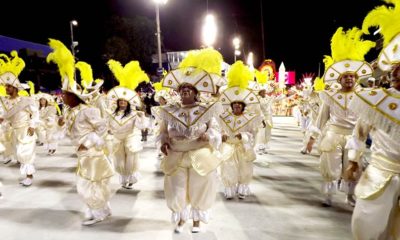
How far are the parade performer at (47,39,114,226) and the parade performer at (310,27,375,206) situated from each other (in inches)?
→ 125

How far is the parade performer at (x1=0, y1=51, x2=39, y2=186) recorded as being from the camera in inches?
268

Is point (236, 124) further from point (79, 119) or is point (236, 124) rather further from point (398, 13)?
point (398, 13)

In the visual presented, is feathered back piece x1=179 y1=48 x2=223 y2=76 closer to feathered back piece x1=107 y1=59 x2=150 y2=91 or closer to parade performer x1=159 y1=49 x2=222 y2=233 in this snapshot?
parade performer x1=159 y1=49 x2=222 y2=233

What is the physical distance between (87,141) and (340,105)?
12.1 ft

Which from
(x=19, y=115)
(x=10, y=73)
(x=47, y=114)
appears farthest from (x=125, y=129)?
(x=47, y=114)

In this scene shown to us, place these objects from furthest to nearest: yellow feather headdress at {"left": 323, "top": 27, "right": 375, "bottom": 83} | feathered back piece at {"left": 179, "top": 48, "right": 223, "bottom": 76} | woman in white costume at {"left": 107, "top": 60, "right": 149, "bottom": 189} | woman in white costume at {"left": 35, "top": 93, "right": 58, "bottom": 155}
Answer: woman in white costume at {"left": 35, "top": 93, "right": 58, "bottom": 155} → woman in white costume at {"left": 107, "top": 60, "right": 149, "bottom": 189} → yellow feather headdress at {"left": 323, "top": 27, "right": 375, "bottom": 83} → feathered back piece at {"left": 179, "top": 48, "right": 223, "bottom": 76}

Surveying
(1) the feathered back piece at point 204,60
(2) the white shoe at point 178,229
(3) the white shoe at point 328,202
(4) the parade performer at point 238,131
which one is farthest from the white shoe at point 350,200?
(1) the feathered back piece at point 204,60

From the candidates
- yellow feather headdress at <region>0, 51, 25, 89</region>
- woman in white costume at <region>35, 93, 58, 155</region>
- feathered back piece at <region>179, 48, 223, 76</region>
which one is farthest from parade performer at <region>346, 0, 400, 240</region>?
woman in white costume at <region>35, 93, 58, 155</region>

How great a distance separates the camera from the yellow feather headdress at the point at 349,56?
5.09m

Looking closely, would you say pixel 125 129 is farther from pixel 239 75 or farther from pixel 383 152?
pixel 383 152

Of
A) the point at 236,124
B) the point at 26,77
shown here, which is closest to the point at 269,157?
the point at 236,124

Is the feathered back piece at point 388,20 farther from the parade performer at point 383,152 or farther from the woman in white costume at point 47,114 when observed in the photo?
the woman in white costume at point 47,114

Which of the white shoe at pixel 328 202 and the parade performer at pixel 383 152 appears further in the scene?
the white shoe at pixel 328 202

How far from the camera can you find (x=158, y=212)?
5.30 m
